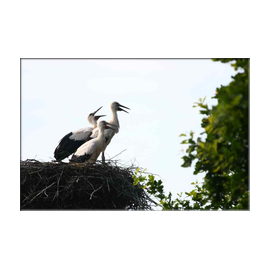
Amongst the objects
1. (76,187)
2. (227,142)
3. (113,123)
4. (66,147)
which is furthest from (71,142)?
(227,142)

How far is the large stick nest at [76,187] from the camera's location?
5.75 metres

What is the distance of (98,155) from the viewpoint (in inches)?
287

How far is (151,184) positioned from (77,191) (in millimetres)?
1464

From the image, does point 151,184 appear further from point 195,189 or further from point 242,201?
point 242,201

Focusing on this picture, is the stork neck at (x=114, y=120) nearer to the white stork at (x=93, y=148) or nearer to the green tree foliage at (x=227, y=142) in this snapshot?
the white stork at (x=93, y=148)

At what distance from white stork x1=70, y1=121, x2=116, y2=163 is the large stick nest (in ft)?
2.21

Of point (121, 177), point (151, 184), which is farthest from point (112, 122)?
point (151, 184)

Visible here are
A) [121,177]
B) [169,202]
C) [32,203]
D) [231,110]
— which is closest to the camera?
[231,110]

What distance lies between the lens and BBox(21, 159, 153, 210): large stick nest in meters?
5.75

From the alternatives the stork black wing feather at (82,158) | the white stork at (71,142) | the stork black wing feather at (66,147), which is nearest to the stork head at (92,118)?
the white stork at (71,142)

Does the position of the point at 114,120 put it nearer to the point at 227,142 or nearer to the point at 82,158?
the point at 82,158

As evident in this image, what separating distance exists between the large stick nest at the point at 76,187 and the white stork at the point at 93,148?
0.67 m

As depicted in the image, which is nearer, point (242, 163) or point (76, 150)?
point (242, 163)

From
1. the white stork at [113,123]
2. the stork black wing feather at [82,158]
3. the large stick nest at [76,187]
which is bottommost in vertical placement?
the large stick nest at [76,187]
